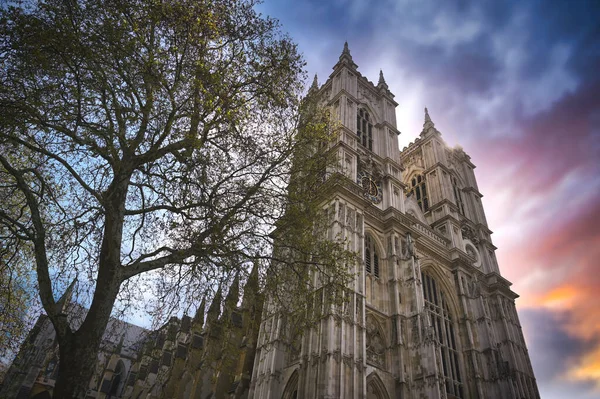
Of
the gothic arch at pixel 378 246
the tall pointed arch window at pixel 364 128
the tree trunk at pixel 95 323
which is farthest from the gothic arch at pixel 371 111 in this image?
the tree trunk at pixel 95 323

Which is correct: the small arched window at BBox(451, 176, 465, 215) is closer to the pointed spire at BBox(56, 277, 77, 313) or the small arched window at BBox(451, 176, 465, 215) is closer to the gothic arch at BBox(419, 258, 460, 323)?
the gothic arch at BBox(419, 258, 460, 323)

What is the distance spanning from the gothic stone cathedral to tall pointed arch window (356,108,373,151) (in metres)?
0.11

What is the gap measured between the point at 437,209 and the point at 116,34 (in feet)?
91.8

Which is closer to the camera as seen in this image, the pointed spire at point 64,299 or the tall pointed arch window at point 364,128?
the pointed spire at point 64,299

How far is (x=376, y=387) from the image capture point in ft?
59.2

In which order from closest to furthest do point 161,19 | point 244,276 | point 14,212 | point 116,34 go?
point 116,34, point 161,19, point 244,276, point 14,212

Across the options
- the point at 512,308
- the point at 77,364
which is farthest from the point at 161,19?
the point at 512,308

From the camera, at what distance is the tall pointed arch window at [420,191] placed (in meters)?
34.0

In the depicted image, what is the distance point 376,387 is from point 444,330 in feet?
24.0

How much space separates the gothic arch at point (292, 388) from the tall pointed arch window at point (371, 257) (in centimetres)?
709

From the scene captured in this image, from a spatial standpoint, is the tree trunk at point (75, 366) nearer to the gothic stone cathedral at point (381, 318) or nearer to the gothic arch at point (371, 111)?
the gothic stone cathedral at point (381, 318)

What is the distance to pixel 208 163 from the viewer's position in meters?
10.2

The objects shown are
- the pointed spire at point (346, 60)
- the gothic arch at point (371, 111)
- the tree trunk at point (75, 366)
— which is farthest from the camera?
the pointed spire at point (346, 60)

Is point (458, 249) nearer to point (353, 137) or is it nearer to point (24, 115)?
point (353, 137)
